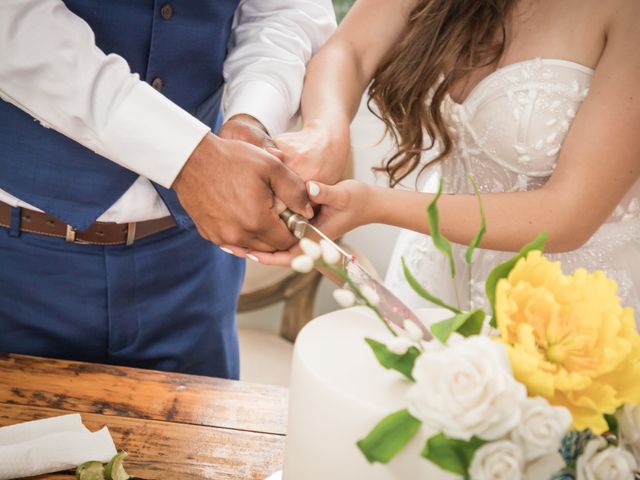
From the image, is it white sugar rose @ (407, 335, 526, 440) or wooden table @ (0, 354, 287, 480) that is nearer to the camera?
white sugar rose @ (407, 335, 526, 440)

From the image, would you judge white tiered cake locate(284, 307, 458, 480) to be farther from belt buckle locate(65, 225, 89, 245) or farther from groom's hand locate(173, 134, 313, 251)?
belt buckle locate(65, 225, 89, 245)

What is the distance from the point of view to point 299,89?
1629mm

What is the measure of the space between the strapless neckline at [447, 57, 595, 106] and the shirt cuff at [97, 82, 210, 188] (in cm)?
60

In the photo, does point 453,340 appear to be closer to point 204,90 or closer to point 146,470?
point 146,470

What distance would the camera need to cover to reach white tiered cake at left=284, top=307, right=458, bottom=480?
2.30ft

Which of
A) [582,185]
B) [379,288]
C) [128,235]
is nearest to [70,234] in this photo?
[128,235]

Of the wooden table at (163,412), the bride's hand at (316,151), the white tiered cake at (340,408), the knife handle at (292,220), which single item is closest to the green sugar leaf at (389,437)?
the white tiered cake at (340,408)

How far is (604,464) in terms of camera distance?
2.09 ft

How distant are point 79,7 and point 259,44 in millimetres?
432

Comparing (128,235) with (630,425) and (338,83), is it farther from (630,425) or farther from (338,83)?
(630,425)

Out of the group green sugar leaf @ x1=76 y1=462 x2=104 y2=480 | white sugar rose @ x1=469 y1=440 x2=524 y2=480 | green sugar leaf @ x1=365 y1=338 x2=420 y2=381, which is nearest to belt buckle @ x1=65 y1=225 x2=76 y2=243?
green sugar leaf @ x1=76 y1=462 x2=104 y2=480

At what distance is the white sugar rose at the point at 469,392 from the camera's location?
0.56 m

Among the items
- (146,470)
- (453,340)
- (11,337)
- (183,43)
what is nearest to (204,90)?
(183,43)

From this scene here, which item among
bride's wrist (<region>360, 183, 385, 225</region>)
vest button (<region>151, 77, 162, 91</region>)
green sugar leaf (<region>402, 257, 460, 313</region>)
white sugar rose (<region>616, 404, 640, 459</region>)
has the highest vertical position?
green sugar leaf (<region>402, 257, 460, 313</region>)
